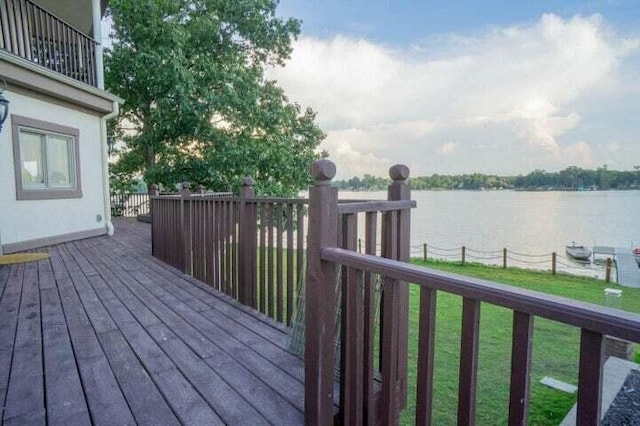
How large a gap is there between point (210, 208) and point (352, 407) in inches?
107

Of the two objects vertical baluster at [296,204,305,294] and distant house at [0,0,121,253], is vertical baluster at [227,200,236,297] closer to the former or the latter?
vertical baluster at [296,204,305,294]

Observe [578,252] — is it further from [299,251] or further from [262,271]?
[299,251]

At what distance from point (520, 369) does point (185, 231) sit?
401 cm

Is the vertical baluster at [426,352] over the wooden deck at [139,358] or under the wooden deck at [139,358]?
over

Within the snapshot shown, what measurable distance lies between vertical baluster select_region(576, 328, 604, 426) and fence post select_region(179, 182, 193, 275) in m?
4.04

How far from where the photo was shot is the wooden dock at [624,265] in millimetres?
14070

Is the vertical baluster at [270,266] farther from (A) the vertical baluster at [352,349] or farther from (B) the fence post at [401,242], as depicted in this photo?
(A) the vertical baluster at [352,349]

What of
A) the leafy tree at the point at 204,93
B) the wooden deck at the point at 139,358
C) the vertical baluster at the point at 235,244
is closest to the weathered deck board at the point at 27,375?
the wooden deck at the point at 139,358

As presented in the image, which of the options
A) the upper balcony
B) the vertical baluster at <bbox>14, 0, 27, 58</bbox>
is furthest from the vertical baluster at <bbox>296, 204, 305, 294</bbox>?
the vertical baluster at <bbox>14, 0, 27, 58</bbox>

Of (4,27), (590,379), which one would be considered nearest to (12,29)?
(4,27)

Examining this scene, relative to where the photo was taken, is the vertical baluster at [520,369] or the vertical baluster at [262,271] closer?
the vertical baluster at [520,369]

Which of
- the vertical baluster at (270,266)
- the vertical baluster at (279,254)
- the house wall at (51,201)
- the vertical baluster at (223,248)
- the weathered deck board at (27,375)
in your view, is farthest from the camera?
the house wall at (51,201)

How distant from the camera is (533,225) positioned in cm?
3044

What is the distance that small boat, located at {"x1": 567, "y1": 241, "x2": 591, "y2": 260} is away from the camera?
70.8 feet
